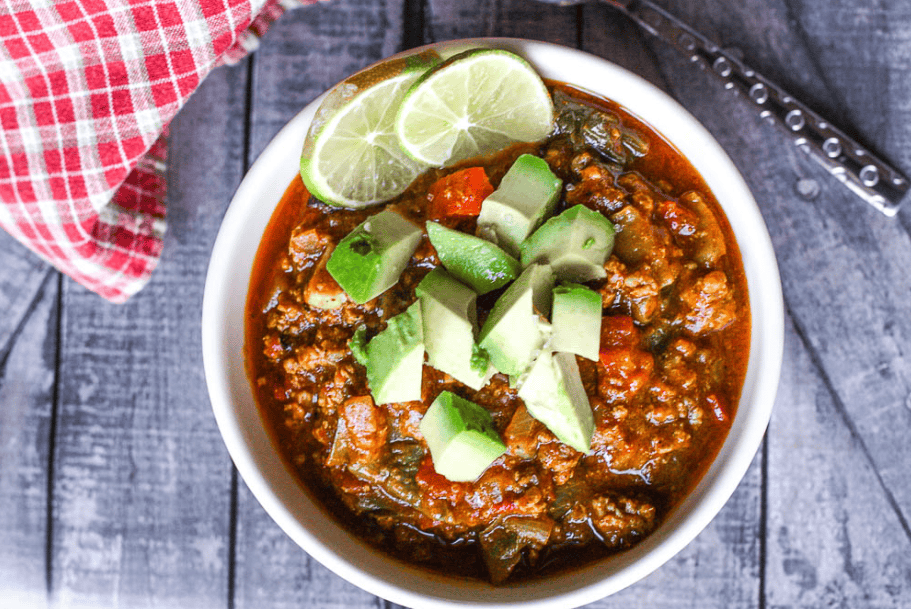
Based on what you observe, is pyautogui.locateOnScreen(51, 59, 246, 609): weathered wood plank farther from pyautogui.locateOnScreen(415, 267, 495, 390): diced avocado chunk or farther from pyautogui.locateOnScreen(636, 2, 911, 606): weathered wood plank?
pyautogui.locateOnScreen(636, 2, 911, 606): weathered wood plank

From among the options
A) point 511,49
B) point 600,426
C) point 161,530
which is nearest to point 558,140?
point 511,49

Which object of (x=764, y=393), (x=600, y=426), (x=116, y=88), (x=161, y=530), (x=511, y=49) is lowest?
(x=161, y=530)

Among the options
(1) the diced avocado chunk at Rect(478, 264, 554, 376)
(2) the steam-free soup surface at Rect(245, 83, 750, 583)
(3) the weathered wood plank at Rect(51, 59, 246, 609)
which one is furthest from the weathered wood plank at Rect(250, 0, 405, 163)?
(1) the diced avocado chunk at Rect(478, 264, 554, 376)

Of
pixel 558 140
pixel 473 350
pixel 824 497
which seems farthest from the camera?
pixel 824 497

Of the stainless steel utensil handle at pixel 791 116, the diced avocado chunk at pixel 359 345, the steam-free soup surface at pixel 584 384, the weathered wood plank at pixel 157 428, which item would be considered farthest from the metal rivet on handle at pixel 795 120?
the weathered wood plank at pixel 157 428

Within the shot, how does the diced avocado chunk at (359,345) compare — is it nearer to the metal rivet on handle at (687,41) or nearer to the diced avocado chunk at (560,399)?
the diced avocado chunk at (560,399)

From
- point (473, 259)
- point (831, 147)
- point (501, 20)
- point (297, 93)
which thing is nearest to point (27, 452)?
point (297, 93)

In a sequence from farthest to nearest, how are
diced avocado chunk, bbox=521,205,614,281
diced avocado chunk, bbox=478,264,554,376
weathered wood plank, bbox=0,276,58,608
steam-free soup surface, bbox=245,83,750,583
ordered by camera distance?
weathered wood plank, bbox=0,276,58,608 < steam-free soup surface, bbox=245,83,750,583 < diced avocado chunk, bbox=521,205,614,281 < diced avocado chunk, bbox=478,264,554,376

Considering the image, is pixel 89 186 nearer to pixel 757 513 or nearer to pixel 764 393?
pixel 764 393
